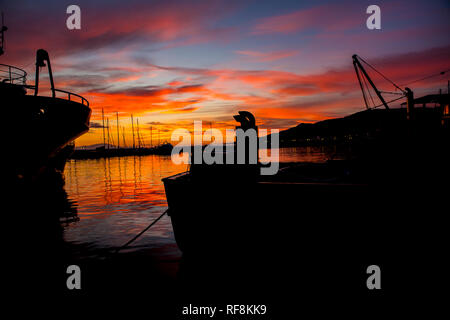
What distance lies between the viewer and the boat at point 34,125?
1734cm

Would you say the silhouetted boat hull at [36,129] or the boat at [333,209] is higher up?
the silhouetted boat hull at [36,129]

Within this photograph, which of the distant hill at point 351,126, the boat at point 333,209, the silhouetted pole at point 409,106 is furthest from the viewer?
the distant hill at point 351,126

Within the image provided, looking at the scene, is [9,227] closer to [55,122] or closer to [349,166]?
[55,122]

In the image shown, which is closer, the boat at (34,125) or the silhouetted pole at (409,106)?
the silhouetted pole at (409,106)

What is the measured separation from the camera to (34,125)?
18.3 m

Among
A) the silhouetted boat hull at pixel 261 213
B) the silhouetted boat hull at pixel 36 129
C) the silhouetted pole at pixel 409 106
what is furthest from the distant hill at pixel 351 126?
the silhouetted boat hull at pixel 36 129

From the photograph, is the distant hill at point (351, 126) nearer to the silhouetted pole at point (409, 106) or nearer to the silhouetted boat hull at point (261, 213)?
the silhouetted pole at point (409, 106)

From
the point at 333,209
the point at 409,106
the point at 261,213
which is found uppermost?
the point at 409,106

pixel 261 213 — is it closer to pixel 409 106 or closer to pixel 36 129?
pixel 409 106

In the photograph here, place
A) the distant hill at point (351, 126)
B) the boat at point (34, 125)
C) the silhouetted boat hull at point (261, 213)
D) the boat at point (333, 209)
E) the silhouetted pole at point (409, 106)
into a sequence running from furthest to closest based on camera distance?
the boat at point (34, 125) < the distant hill at point (351, 126) < the silhouetted pole at point (409, 106) < the silhouetted boat hull at point (261, 213) < the boat at point (333, 209)

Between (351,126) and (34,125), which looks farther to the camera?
(34,125)

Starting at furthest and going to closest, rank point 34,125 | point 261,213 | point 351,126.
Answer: point 34,125, point 351,126, point 261,213

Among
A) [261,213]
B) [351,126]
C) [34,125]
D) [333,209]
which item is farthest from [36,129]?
[333,209]
